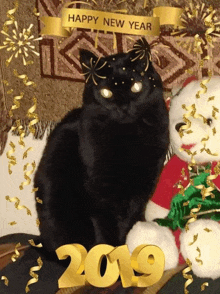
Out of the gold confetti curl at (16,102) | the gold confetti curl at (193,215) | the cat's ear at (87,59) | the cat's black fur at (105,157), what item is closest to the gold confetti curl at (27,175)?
the cat's black fur at (105,157)

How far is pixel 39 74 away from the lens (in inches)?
35.1

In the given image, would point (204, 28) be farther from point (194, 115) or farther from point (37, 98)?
point (37, 98)

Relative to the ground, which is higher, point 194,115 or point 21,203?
point 194,115

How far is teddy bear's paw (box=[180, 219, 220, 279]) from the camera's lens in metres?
0.79

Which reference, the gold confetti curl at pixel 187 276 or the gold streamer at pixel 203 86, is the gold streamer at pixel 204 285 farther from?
the gold streamer at pixel 203 86

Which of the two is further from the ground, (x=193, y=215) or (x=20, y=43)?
(x=20, y=43)

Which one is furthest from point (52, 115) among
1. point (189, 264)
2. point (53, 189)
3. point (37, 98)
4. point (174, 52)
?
point (189, 264)

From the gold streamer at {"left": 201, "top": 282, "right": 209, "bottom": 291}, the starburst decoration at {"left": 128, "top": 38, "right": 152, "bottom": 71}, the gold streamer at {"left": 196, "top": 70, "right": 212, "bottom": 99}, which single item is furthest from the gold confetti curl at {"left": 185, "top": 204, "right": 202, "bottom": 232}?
the starburst decoration at {"left": 128, "top": 38, "right": 152, "bottom": 71}

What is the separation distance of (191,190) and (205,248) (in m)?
0.11

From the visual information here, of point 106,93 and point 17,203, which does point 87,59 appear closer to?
point 106,93

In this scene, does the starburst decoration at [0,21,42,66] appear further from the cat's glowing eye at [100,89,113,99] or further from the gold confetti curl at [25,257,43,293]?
the gold confetti curl at [25,257,43,293]

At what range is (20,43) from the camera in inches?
34.2

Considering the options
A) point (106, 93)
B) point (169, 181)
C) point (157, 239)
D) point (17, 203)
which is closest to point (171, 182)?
point (169, 181)

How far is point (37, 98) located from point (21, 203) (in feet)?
0.77
